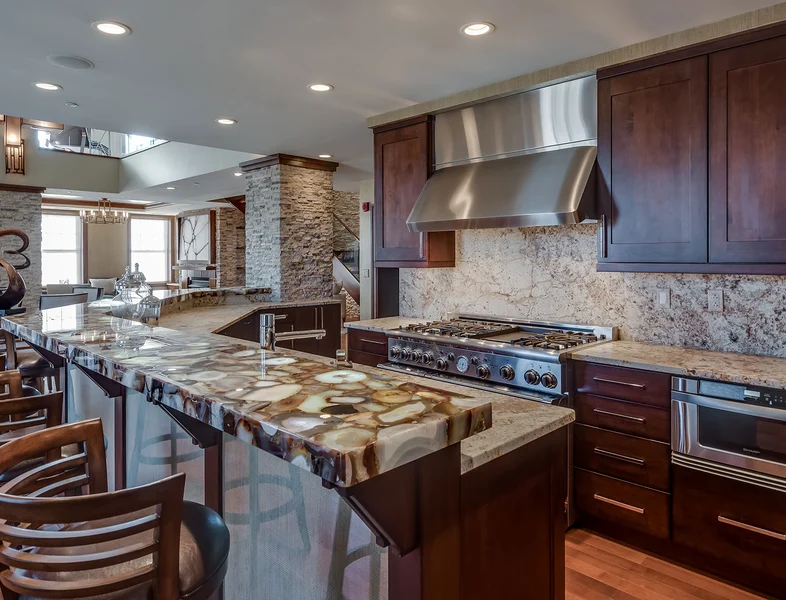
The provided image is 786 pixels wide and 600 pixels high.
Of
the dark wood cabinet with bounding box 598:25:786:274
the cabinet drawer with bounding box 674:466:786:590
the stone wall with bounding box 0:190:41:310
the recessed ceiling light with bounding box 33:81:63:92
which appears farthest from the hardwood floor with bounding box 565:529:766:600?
the stone wall with bounding box 0:190:41:310

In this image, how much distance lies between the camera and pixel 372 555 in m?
1.23

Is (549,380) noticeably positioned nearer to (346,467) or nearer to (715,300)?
(715,300)

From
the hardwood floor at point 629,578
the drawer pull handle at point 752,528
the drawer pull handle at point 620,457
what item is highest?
the drawer pull handle at point 620,457

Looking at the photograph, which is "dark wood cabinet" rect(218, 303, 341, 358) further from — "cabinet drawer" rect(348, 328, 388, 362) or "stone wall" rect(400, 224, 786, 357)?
"stone wall" rect(400, 224, 786, 357)

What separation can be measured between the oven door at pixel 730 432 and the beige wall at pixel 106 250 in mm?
13312

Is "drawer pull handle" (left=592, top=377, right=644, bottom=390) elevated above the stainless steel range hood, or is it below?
below

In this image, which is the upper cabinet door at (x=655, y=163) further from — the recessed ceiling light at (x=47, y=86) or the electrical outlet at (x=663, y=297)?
the recessed ceiling light at (x=47, y=86)

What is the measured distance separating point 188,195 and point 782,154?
937cm

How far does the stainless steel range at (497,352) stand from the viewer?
2844 mm

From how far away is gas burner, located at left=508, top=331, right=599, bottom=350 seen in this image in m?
2.94

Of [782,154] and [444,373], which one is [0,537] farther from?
[782,154]

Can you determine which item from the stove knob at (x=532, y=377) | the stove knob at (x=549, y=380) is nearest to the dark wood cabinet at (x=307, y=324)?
the stove knob at (x=532, y=377)

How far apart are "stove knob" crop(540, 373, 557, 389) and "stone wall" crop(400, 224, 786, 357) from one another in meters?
0.76

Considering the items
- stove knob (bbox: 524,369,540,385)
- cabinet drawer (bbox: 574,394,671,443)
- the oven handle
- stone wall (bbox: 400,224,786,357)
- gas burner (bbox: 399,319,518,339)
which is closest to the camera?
the oven handle
